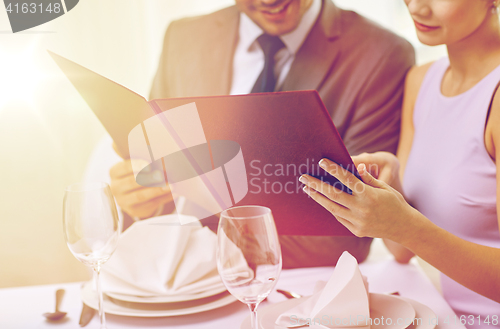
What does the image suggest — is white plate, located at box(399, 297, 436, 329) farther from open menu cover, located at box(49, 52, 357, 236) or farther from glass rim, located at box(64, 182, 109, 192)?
glass rim, located at box(64, 182, 109, 192)

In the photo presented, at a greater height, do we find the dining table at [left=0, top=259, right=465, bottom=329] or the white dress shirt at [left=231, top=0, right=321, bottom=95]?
the white dress shirt at [left=231, top=0, right=321, bottom=95]

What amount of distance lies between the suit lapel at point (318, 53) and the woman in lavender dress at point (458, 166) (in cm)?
38

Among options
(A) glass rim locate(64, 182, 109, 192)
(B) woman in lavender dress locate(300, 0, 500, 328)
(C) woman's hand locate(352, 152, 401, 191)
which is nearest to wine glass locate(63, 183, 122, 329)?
(A) glass rim locate(64, 182, 109, 192)

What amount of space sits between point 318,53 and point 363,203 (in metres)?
0.93

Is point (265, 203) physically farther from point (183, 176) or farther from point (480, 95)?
point (480, 95)

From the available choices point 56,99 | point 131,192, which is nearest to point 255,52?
point 131,192

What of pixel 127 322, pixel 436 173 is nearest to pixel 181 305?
pixel 127 322

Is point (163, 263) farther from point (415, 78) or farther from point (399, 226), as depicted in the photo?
point (415, 78)

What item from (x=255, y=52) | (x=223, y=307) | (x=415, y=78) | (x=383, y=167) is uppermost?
(x=255, y=52)

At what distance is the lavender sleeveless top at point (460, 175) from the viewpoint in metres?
0.88

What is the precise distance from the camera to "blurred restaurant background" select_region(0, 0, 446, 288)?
1.62 meters

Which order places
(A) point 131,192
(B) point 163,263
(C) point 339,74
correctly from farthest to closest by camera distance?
(C) point 339,74
(A) point 131,192
(B) point 163,263

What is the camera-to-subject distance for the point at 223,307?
0.67 metres

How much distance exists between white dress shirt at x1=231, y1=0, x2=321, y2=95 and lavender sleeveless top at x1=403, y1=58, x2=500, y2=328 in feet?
1.67
